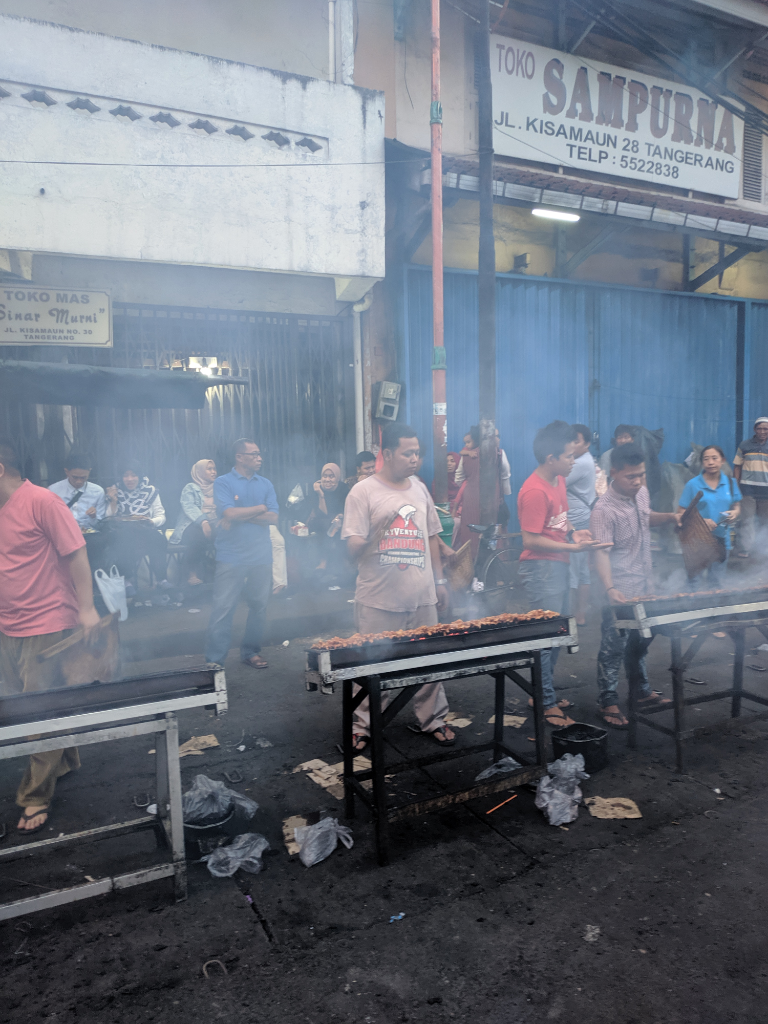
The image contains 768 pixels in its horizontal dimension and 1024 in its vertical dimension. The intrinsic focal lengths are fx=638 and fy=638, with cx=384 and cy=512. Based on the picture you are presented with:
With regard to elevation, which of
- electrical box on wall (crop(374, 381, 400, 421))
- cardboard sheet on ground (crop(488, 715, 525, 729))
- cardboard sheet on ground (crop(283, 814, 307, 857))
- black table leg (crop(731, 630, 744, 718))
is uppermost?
electrical box on wall (crop(374, 381, 400, 421))

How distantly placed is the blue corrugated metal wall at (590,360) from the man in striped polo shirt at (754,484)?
386 centimetres

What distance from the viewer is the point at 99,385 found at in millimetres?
7785

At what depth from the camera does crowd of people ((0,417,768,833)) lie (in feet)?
12.4

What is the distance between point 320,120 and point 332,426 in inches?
166

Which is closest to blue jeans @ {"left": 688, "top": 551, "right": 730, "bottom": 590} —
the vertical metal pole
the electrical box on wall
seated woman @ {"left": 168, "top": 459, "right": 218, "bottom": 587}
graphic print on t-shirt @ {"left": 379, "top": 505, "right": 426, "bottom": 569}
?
the vertical metal pole

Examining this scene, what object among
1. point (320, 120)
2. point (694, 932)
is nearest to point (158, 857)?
point (694, 932)

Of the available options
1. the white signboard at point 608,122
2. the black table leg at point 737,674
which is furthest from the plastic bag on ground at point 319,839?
the white signboard at point 608,122

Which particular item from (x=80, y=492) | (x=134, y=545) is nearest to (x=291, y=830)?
(x=134, y=545)

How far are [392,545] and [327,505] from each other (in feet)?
17.2

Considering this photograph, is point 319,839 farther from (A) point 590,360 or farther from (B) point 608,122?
(B) point 608,122

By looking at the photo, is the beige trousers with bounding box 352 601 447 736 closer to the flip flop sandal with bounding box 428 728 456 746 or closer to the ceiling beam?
the flip flop sandal with bounding box 428 728 456 746

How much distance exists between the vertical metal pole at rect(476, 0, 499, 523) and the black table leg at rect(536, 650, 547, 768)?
190 inches

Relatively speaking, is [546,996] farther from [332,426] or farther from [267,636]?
[332,426]

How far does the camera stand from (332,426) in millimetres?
10188
